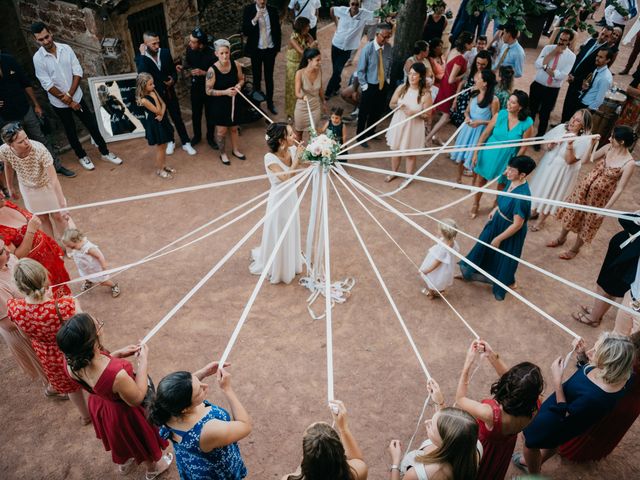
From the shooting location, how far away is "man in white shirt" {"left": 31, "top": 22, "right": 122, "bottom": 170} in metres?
6.29

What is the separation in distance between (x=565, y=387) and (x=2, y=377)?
466 cm

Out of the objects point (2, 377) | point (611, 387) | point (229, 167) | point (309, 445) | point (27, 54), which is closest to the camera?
point (309, 445)

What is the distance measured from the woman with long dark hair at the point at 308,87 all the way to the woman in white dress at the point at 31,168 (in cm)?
330

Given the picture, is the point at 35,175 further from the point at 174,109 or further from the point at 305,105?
the point at 305,105

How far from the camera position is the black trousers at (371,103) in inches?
301

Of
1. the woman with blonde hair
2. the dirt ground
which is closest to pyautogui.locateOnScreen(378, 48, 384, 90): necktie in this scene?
the dirt ground

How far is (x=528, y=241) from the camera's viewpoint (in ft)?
20.7

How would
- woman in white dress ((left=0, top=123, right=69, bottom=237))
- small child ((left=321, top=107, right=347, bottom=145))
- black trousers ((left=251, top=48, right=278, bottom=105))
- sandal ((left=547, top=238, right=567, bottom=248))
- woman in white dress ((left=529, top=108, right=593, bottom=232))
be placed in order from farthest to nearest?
black trousers ((left=251, top=48, right=278, bottom=105)) < small child ((left=321, top=107, right=347, bottom=145)) < sandal ((left=547, top=238, right=567, bottom=248)) < woman in white dress ((left=529, top=108, right=593, bottom=232)) < woman in white dress ((left=0, top=123, right=69, bottom=237))

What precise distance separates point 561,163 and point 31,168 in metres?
5.98

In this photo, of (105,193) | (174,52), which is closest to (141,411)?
(105,193)

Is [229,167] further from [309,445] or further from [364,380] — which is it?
[309,445]

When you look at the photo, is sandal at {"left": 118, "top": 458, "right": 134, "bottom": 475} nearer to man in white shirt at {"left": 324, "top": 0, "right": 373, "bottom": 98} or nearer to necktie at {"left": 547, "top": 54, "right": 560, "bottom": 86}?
man in white shirt at {"left": 324, "top": 0, "right": 373, "bottom": 98}

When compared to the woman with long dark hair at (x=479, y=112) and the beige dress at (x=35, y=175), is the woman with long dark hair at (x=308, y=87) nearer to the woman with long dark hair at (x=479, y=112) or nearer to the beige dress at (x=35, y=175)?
the woman with long dark hair at (x=479, y=112)

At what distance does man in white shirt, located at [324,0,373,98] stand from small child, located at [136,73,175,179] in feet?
12.2
